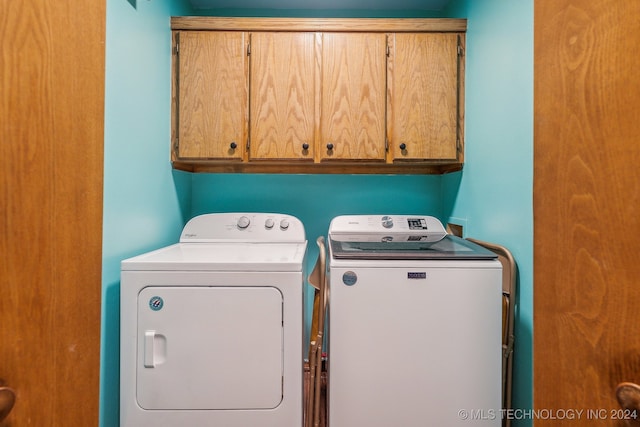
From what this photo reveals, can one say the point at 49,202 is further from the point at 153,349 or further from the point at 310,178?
the point at 310,178

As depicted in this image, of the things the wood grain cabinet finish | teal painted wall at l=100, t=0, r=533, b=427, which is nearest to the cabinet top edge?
the wood grain cabinet finish

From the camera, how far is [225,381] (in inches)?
45.3

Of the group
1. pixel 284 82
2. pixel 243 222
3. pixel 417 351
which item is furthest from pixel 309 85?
pixel 417 351

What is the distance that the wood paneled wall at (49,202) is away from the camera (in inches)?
20.3

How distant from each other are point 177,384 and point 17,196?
913 millimetres

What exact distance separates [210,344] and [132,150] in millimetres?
916

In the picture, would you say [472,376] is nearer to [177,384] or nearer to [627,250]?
[627,250]

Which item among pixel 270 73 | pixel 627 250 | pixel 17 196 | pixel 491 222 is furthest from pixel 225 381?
pixel 270 73

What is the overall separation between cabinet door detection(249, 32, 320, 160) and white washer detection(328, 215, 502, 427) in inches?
38.2

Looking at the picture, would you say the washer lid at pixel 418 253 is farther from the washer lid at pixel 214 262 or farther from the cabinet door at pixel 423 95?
the cabinet door at pixel 423 95

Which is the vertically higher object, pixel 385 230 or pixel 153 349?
pixel 385 230

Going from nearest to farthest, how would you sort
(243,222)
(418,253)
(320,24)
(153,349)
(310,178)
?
(153,349) → (418,253) → (320,24) → (243,222) → (310,178)

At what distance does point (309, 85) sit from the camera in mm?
1749

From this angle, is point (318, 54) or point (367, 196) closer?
point (318, 54)
